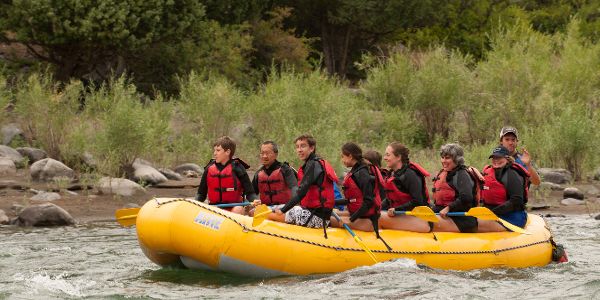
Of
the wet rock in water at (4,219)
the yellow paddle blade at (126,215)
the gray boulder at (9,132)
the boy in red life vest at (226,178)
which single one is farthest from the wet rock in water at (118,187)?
the boy in red life vest at (226,178)

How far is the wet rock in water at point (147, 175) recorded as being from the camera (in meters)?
16.2

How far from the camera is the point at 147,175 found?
16.2m

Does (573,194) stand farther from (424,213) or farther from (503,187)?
(424,213)

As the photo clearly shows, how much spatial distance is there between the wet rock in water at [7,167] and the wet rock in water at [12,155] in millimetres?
190

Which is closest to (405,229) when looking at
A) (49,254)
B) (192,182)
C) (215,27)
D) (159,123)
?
(49,254)

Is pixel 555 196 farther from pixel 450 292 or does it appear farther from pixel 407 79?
pixel 450 292

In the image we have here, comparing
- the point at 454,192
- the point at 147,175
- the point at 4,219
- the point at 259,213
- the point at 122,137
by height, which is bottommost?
the point at 4,219

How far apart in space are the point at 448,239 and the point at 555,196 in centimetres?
733

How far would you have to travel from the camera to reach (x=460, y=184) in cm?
960

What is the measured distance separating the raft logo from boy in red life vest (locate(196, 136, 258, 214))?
0.97 metres

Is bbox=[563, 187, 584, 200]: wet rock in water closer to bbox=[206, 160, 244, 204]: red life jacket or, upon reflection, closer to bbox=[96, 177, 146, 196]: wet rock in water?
bbox=[96, 177, 146, 196]: wet rock in water

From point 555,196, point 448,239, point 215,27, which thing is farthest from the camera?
point 215,27

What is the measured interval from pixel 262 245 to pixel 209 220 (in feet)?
1.69

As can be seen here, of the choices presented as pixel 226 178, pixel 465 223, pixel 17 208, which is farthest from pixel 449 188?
pixel 17 208
